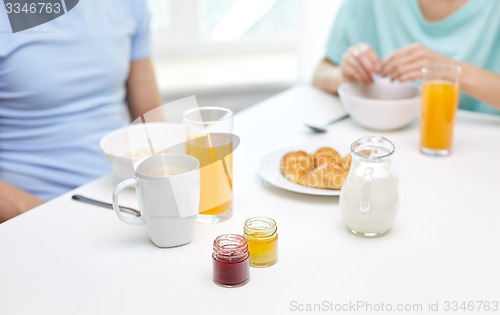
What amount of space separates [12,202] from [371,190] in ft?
2.18

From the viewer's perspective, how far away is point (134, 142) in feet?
3.60

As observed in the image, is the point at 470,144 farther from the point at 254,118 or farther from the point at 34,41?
the point at 34,41

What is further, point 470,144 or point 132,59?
point 132,59

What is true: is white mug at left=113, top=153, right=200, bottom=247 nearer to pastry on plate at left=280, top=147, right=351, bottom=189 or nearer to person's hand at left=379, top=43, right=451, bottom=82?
pastry on plate at left=280, top=147, right=351, bottom=189

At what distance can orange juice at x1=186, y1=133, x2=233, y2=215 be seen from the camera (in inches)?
34.1

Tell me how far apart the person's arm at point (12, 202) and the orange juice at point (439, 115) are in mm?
755

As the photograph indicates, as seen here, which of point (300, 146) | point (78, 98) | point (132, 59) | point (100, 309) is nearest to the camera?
point (100, 309)

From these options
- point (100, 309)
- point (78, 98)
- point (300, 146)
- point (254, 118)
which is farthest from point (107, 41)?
point (100, 309)

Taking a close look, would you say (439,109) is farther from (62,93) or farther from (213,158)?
(62,93)

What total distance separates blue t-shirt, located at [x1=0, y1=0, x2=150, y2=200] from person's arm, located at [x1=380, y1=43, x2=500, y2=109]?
0.60m

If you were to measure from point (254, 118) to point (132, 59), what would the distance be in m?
0.34

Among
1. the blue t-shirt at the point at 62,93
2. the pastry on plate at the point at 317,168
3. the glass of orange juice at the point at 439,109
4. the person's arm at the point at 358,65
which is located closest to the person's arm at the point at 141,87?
the blue t-shirt at the point at 62,93

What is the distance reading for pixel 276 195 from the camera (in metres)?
0.97

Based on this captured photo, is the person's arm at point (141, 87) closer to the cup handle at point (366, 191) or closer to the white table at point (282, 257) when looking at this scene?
the white table at point (282, 257)
